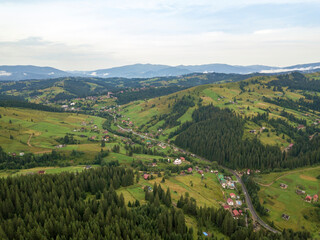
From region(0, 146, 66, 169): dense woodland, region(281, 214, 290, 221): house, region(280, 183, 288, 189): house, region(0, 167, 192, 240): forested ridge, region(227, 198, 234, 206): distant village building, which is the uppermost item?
region(0, 167, 192, 240): forested ridge

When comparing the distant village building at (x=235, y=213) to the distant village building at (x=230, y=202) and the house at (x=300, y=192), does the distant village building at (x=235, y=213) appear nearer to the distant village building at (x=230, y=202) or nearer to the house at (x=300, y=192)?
the distant village building at (x=230, y=202)

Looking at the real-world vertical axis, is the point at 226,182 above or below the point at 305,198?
below

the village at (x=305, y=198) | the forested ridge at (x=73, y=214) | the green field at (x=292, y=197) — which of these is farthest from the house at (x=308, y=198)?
the forested ridge at (x=73, y=214)

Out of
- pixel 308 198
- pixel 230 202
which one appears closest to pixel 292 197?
pixel 308 198

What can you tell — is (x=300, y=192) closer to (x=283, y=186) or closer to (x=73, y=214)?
(x=283, y=186)

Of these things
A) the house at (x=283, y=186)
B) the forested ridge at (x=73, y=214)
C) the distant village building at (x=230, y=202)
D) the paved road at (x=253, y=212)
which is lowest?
the paved road at (x=253, y=212)

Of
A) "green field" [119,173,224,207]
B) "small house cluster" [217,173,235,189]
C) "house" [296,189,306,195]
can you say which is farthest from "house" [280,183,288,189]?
"green field" [119,173,224,207]

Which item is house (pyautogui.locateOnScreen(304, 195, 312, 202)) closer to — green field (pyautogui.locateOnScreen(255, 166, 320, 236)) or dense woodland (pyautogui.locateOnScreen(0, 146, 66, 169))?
green field (pyautogui.locateOnScreen(255, 166, 320, 236))

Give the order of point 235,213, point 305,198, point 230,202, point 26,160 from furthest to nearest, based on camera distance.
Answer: point 26,160 → point 230,202 → point 305,198 → point 235,213

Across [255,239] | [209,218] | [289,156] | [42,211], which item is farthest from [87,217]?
[289,156]
